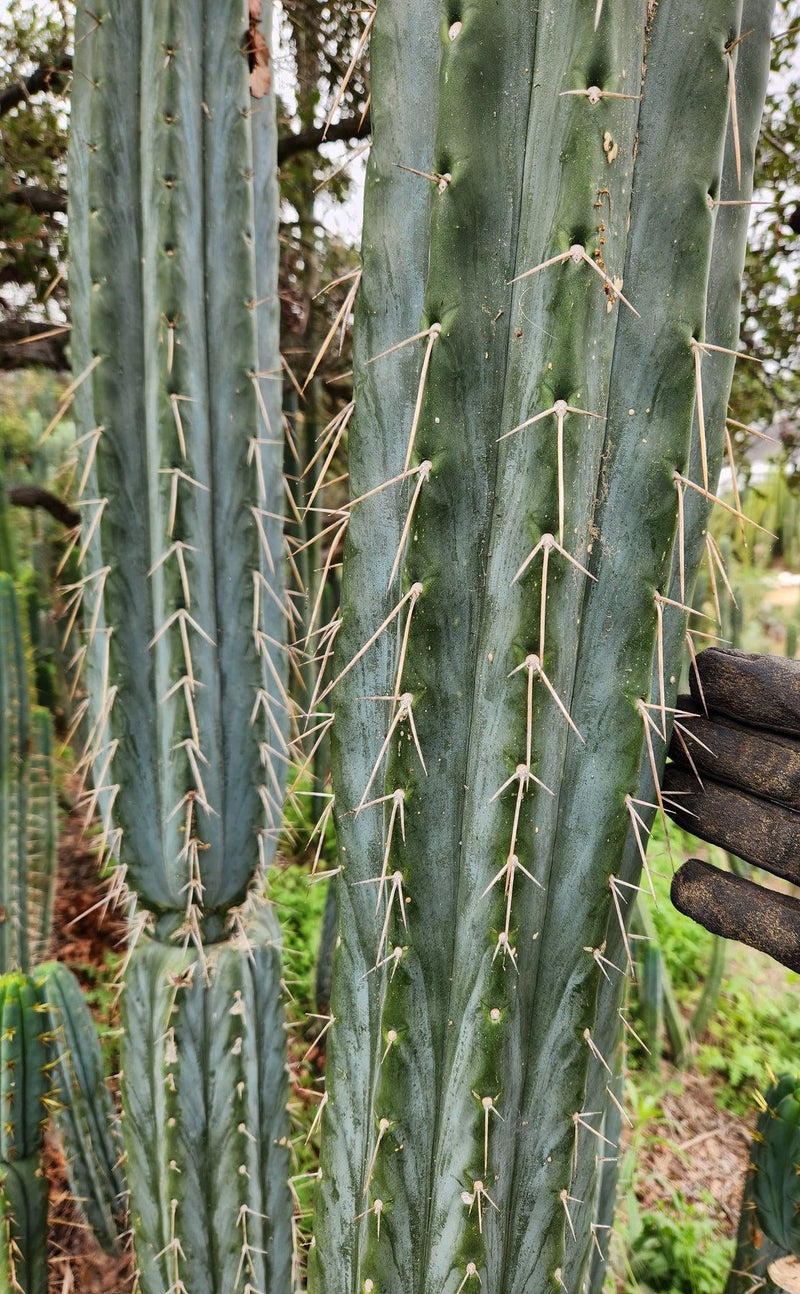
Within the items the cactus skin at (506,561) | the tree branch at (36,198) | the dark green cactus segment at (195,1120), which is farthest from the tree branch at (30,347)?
the cactus skin at (506,561)

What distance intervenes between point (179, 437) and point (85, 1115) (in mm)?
2182

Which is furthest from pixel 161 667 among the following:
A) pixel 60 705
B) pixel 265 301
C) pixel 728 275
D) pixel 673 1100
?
pixel 60 705

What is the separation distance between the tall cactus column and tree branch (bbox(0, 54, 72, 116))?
5.09 ft

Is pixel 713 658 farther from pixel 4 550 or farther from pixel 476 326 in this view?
pixel 4 550

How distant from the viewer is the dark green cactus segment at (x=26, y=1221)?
80.1 inches

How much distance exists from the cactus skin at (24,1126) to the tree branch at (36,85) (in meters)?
2.94

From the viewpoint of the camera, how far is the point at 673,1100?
12.1ft

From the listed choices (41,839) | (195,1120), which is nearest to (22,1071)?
(195,1120)

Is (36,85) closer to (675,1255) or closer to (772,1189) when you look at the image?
(772,1189)

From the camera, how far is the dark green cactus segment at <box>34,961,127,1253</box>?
2.58 m

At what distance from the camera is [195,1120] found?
1869mm

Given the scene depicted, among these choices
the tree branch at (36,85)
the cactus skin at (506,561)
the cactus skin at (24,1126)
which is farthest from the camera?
the tree branch at (36,85)

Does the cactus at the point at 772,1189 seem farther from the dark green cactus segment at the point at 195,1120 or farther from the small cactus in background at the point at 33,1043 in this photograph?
the small cactus in background at the point at 33,1043

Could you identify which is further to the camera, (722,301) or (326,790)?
(326,790)
